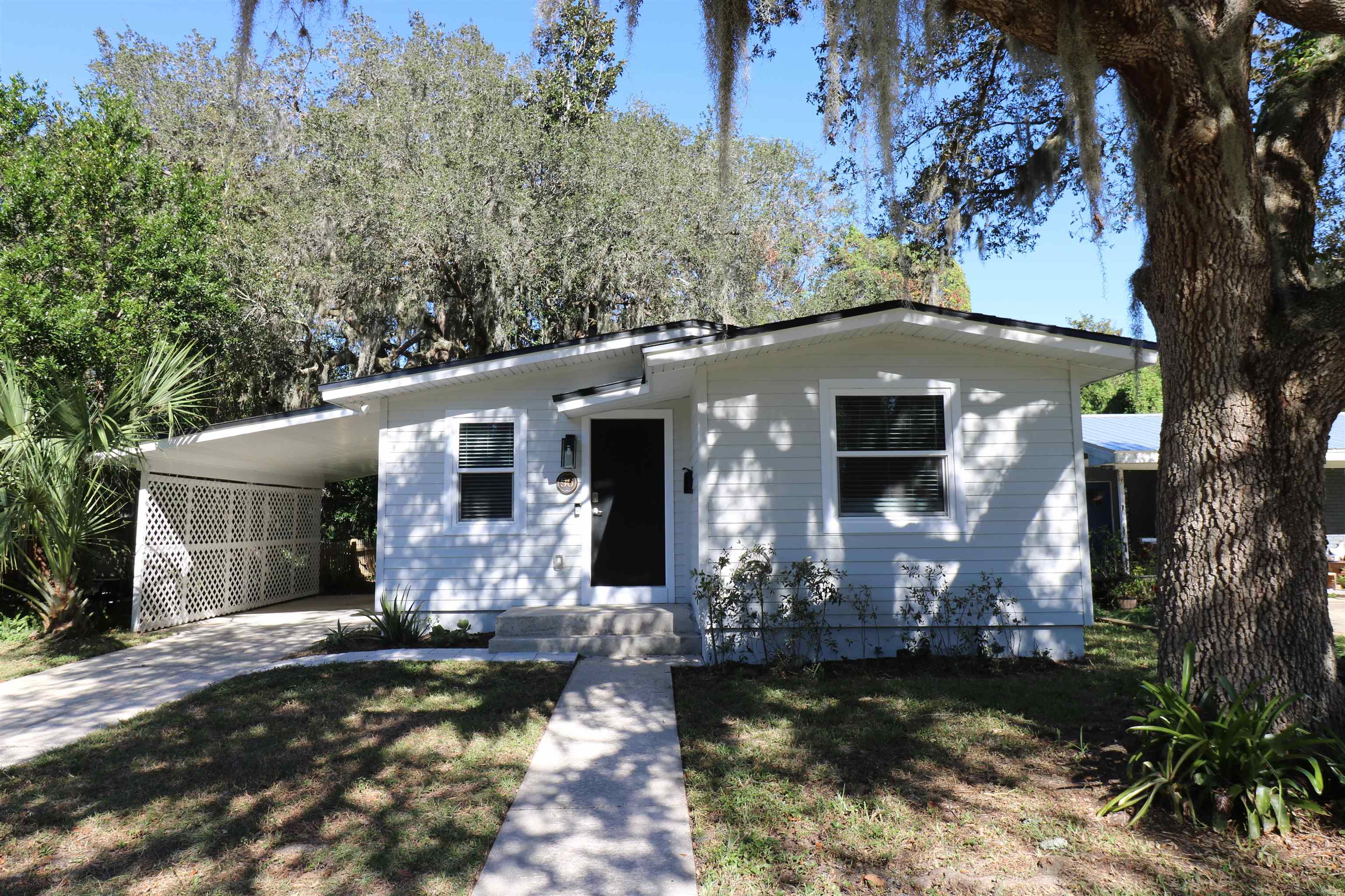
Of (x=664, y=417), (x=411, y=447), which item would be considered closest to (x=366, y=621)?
(x=411, y=447)

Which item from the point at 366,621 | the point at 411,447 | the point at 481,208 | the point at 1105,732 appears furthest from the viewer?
Answer: the point at 481,208

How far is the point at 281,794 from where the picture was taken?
153 inches

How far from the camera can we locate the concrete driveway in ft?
17.0

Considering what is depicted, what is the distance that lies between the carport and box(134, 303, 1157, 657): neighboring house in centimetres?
4

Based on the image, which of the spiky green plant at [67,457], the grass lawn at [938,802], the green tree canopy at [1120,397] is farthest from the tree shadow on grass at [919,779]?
the green tree canopy at [1120,397]

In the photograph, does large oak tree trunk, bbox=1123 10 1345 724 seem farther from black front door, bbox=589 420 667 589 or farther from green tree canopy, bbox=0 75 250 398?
green tree canopy, bbox=0 75 250 398

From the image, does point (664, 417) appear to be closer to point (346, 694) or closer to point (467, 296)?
point (346, 694)

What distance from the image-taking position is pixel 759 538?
6879mm

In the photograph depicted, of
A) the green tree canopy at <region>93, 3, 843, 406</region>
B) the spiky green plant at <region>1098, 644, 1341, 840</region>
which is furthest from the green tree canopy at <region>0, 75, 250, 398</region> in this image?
the spiky green plant at <region>1098, 644, 1341, 840</region>

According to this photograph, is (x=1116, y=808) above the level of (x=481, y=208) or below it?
below

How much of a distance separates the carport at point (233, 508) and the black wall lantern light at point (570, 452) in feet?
7.12

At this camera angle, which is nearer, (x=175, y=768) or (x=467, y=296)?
(x=175, y=768)

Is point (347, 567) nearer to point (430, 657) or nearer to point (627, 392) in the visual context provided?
point (430, 657)

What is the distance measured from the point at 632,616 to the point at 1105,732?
13.5 ft
